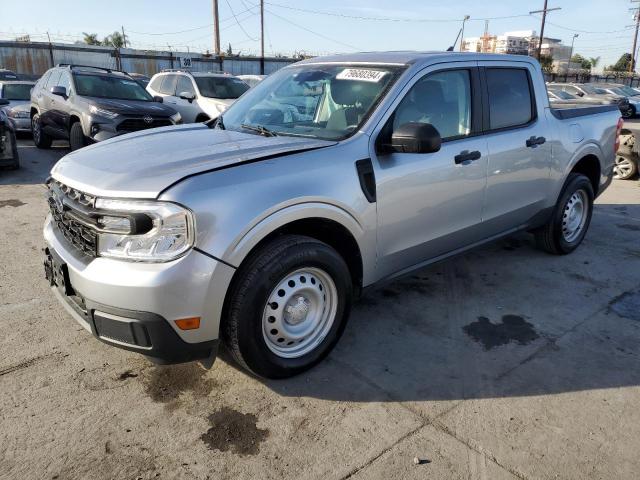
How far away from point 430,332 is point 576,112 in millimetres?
2887

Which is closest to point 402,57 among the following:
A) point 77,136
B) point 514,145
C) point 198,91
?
point 514,145

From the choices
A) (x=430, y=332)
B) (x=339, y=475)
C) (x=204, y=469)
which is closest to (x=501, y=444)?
(x=339, y=475)

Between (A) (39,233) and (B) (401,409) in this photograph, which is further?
(A) (39,233)

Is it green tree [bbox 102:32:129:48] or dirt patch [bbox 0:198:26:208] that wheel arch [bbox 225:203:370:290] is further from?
green tree [bbox 102:32:129:48]

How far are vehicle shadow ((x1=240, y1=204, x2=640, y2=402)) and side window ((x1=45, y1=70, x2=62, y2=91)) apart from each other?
9362 millimetres

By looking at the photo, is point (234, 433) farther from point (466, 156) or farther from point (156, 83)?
point (156, 83)

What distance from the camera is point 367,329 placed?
3684 mm

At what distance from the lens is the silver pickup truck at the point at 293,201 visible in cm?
246

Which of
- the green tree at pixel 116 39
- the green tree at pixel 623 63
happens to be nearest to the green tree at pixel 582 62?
the green tree at pixel 623 63

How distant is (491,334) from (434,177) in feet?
3.90

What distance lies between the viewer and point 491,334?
3.67m

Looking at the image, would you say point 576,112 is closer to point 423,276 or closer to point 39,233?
point 423,276

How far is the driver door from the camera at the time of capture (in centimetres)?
327

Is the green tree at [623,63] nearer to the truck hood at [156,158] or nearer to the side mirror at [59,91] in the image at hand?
the side mirror at [59,91]
